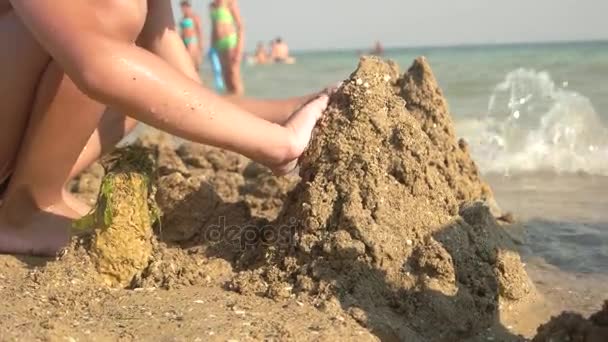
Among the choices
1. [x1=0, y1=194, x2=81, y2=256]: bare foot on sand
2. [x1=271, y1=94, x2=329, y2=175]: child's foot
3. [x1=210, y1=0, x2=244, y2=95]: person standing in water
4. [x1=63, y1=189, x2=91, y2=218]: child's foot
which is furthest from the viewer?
[x1=210, y1=0, x2=244, y2=95]: person standing in water

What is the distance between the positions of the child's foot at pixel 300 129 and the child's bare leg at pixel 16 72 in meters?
0.77

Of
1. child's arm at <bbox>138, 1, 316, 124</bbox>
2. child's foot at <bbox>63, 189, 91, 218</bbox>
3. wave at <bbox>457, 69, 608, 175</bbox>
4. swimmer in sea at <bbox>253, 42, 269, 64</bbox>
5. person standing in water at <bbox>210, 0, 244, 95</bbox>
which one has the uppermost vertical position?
swimmer in sea at <bbox>253, 42, 269, 64</bbox>

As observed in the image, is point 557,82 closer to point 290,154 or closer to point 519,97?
point 519,97

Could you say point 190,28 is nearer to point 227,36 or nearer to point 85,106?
point 227,36

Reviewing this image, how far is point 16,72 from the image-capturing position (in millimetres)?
2299

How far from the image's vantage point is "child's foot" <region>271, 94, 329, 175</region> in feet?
7.27

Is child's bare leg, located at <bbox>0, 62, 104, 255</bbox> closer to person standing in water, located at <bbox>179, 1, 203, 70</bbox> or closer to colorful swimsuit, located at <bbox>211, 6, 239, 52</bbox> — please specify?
colorful swimsuit, located at <bbox>211, 6, 239, 52</bbox>

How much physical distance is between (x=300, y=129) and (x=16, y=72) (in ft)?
2.90

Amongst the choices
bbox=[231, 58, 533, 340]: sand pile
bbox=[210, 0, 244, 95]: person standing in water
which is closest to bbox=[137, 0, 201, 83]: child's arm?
bbox=[231, 58, 533, 340]: sand pile

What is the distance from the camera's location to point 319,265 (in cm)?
200

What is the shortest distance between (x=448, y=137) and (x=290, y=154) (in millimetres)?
794

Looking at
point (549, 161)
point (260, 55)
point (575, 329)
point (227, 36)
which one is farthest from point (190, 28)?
point (260, 55)

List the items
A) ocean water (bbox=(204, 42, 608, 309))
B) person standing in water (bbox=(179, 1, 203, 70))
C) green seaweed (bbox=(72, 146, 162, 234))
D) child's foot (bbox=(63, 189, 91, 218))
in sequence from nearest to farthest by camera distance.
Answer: green seaweed (bbox=(72, 146, 162, 234))
child's foot (bbox=(63, 189, 91, 218))
ocean water (bbox=(204, 42, 608, 309))
person standing in water (bbox=(179, 1, 203, 70))

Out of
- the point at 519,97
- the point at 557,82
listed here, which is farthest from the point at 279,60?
the point at 519,97
